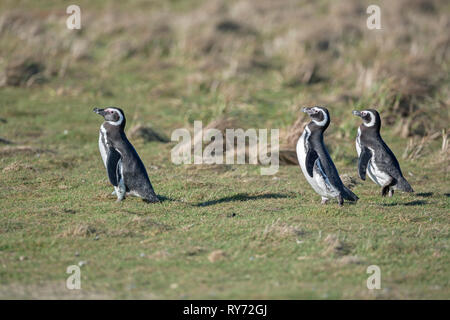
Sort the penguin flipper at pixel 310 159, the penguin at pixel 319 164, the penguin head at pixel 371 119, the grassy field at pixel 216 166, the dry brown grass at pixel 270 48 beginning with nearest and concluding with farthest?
the grassy field at pixel 216 166 → the penguin at pixel 319 164 → the penguin flipper at pixel 310 159 → the penguin head at pixel 371 119 → the dry brown grass at pixel 270 48

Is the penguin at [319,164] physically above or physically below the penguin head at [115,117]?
below

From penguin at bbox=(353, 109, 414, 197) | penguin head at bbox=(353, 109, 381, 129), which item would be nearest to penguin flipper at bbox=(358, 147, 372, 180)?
penguin at bbox=(353, 109, 414, 197)

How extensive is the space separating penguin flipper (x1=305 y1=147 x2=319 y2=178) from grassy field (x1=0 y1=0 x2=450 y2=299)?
529mm

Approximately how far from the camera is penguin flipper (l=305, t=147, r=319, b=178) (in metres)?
8.93

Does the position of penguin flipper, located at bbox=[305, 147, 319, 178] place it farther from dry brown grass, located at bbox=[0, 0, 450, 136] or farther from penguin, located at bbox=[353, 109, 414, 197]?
dry brown grass, located at bbox=[0, 0, 450, 136]

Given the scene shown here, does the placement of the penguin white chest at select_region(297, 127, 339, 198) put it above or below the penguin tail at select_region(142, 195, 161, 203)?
above

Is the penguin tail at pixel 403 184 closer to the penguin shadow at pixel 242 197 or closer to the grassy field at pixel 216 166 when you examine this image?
the grassy field at pixel 216 166

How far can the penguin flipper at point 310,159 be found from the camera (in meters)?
8.93

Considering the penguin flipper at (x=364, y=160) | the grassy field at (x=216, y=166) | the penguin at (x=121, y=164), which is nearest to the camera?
the grassy field at (x=216, y=166)

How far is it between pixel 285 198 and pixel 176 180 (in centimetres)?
Result: 178

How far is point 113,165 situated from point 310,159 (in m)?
2.50

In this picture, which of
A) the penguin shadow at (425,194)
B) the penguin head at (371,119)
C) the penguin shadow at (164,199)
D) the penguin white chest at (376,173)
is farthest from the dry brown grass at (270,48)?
the penguin shadow at (164,199)
